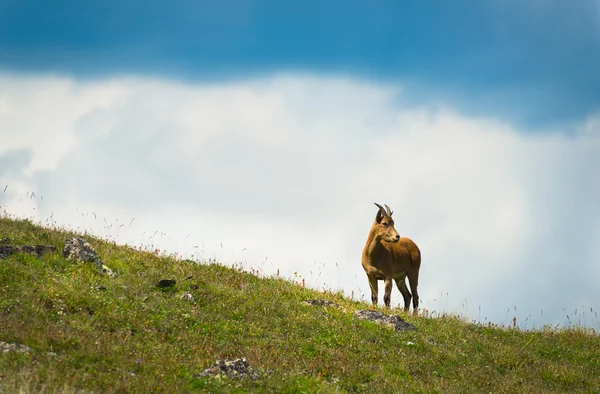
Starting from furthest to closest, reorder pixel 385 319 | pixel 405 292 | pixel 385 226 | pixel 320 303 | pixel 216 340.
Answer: pixel 405 292, pixel 385 226, pixel 320 303, pixel 385 319, pixel 216 340

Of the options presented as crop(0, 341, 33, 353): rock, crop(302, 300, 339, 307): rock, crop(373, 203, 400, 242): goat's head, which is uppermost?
crop(373, 203, 400, 242): goat's head

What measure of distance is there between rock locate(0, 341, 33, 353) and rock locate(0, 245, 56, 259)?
19.3ft

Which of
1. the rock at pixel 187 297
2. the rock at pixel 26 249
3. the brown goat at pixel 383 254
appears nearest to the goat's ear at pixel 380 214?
the brown goat at pixel 383 254

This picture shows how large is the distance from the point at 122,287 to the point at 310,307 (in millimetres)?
5486

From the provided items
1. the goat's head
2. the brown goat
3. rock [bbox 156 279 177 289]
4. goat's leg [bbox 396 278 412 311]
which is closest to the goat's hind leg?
the brown goat

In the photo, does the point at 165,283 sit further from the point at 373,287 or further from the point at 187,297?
the point at 373,287

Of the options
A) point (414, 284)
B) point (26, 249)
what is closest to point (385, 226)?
point (414, 284)

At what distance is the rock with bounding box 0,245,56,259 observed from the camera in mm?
15773

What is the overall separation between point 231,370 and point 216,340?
8.18 feet

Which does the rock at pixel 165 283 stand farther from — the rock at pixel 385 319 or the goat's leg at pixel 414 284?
the goat's leg at pixel 414 284

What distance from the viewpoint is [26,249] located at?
53.8 feet

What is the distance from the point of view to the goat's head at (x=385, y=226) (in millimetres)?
21844

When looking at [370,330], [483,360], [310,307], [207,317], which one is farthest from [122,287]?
[483,360]

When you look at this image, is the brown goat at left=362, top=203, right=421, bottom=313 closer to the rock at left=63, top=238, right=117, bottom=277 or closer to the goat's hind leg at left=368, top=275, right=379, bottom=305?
the goat's hind leg at left=368, top=275, right=379, bottom=305
